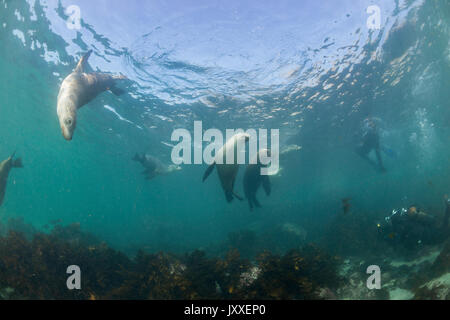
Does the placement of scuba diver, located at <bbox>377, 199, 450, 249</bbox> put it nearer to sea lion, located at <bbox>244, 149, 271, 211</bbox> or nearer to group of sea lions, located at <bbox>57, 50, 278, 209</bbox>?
sea lion, located at <bbox>244, 149, 271, 211</bbox>

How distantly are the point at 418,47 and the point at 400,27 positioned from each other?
335cm

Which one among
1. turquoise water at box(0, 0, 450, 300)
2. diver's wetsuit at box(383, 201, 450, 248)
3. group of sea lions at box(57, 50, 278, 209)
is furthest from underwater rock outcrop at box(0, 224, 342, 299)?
turquoise water at box(0, 0, 450, 300)

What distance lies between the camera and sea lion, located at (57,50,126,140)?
3.18 m

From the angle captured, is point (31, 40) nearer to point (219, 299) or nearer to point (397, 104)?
point (219, 299)

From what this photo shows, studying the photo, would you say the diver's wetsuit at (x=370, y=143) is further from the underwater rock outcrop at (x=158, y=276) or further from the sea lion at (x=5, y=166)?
the sea lion at (x=5, y=166)

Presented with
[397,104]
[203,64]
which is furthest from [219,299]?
[397,104]

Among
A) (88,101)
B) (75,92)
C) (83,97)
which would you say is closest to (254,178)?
(88,101)

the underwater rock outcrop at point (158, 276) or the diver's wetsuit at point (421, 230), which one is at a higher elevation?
the diver's wetsuit at point (421, 230)

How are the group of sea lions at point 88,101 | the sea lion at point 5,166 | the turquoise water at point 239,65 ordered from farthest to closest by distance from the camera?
the turquoise water at point 239,65, the sea lion at point 5,166, the group of sea lions at point 88,101

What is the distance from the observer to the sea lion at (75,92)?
3179 millimetres

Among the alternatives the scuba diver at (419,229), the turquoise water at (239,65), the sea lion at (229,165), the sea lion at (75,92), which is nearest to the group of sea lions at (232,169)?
the sea lion at (229,165)

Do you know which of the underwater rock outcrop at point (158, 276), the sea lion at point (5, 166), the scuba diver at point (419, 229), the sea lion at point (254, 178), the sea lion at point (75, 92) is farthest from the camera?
the sea lion at point (5, 166)
